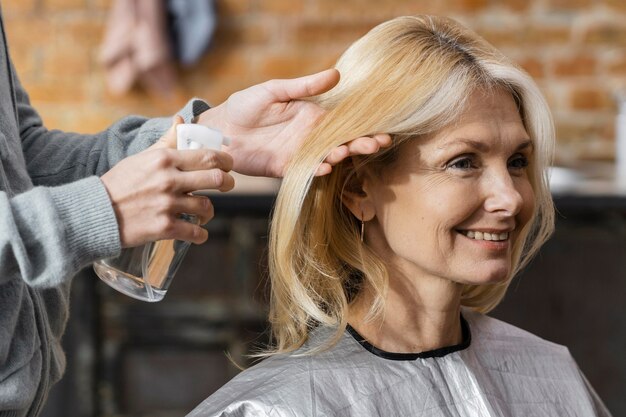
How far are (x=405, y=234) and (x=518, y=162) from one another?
0.82 feet

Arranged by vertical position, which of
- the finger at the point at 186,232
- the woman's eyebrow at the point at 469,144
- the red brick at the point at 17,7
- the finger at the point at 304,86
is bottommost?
the red brick at the point at 17,7

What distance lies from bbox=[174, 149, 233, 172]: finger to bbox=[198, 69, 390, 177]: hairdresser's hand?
0.33 m

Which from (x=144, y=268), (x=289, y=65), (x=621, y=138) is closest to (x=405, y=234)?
(x=144, y=268)

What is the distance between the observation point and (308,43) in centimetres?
398

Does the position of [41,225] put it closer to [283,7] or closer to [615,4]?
[283,7]

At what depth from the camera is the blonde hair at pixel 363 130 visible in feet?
5.89

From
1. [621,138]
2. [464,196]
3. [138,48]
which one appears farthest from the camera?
[138,48]

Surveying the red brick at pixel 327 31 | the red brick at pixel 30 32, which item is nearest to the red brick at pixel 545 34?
the red brick at pixel 327 31

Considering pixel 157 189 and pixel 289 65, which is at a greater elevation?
pixel 157 189

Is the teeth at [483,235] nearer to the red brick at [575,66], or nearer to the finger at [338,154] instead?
the finger at [338,154]

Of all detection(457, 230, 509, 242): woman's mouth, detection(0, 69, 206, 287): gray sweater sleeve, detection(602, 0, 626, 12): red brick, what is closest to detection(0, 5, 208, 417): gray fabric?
Answer: detection(0, 69, 206, 287): gray sweater sleeve

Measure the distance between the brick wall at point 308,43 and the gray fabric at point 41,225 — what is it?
208cm

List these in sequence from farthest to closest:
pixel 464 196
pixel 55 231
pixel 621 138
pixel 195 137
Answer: pixel 621 138 < pixel 464 196 < pixel 195 137 < pixel 55 231

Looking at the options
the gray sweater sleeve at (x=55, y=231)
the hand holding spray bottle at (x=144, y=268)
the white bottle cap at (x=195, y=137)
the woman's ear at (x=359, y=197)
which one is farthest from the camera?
the woman's ear at (x=359, y=197)
